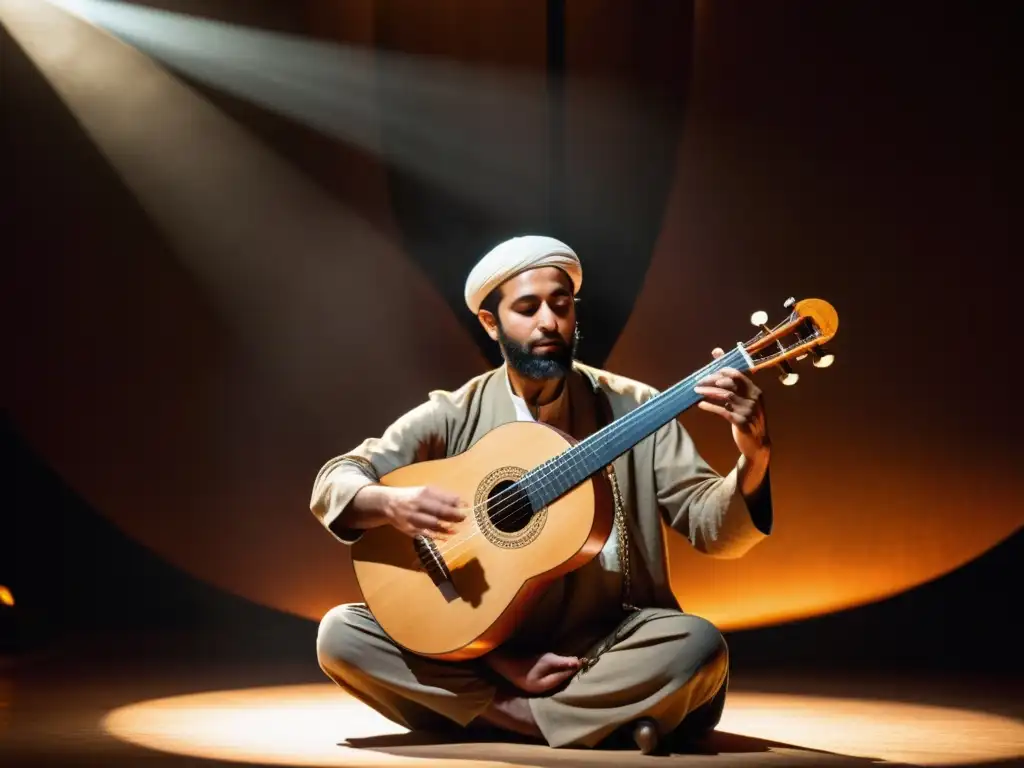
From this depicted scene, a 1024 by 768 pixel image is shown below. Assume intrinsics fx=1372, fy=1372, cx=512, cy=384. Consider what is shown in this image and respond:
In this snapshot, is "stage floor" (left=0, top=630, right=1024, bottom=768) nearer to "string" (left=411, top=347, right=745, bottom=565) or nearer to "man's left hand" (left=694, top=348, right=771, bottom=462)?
"string" (left=411, top=347, right=745, bottom=565)

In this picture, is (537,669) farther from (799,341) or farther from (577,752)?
(799,341)

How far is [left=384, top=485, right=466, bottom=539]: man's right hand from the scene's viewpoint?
2832 millimetres

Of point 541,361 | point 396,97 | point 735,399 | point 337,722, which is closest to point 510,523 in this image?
point 541,361

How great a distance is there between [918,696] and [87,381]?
2911mm

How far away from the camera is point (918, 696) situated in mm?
3645

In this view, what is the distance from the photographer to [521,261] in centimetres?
309

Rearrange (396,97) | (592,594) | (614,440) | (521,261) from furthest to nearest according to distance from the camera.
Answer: (396,97) → (521,261) → (592,594) → (614,440)

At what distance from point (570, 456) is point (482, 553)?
277mm

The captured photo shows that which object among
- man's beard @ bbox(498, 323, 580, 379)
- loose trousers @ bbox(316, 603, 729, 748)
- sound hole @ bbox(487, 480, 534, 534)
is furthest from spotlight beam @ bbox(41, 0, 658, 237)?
loose trousers @ bbox(316, 603, 729, 748)

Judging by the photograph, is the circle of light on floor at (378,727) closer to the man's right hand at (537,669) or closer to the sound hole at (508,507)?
the man's right hand at (537,669)

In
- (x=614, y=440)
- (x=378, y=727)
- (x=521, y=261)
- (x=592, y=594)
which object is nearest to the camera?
(x=614, y=440)

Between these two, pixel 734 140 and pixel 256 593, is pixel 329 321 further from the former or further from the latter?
pixel 734 140

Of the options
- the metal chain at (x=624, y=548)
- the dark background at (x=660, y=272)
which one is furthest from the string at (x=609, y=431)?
the dark background at (x=660, y=272)

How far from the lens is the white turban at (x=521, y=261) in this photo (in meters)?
3.09
